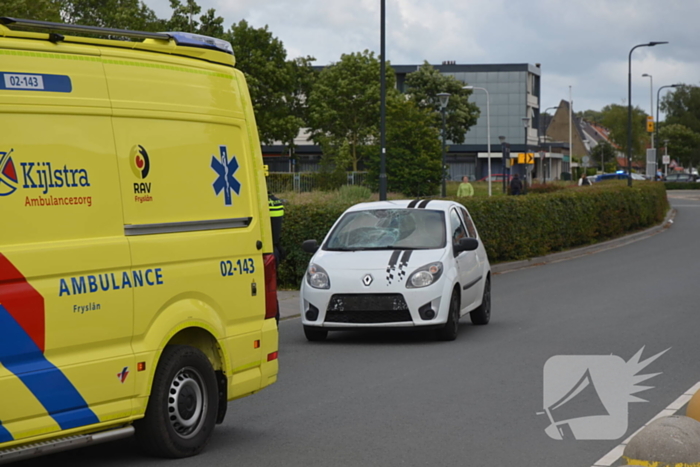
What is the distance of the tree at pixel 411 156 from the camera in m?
41.8

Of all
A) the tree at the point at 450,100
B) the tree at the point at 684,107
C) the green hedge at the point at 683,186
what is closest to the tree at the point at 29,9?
the tree at the point at 450,100

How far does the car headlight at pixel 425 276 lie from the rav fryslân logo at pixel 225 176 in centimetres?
507

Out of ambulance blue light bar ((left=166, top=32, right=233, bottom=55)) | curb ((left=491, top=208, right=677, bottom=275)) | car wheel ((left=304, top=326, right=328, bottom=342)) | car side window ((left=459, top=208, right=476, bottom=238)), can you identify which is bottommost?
curb ((left=491, top=208, right=677, bottom=275))

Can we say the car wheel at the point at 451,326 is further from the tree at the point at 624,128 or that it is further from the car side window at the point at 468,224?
the tree at the point at 624,128

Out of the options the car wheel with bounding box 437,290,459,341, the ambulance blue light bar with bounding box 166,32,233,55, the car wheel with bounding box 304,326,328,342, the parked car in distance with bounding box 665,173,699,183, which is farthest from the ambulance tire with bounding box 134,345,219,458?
the parked car in distance with bounding box 665,173,699,183

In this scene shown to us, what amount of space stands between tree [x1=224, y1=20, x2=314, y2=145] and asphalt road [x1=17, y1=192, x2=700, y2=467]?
47439 millimetres

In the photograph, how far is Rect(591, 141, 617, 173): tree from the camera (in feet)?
420

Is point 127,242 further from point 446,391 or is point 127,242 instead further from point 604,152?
point 604,152

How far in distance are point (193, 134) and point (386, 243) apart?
6177 millimetres

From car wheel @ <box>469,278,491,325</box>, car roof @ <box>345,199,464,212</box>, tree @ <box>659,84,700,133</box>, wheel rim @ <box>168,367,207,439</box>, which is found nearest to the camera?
wheel rim @ <box>168,367,207,439</box>

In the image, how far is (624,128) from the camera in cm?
11425

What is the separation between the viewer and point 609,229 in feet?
107

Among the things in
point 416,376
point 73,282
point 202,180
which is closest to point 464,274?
point 416,376
